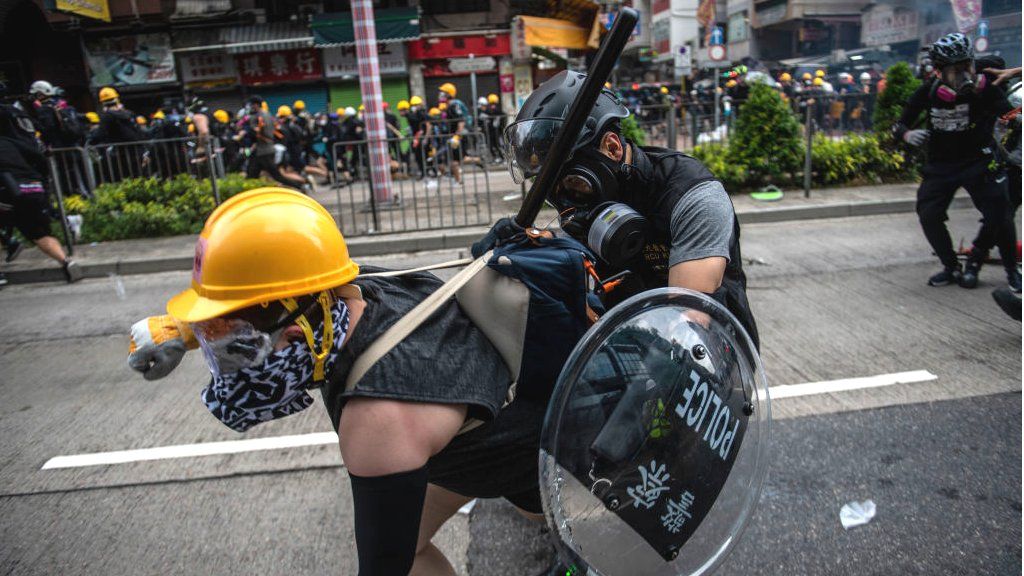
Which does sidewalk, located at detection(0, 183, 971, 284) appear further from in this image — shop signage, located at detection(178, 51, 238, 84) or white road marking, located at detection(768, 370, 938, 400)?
shop signage, located at detection(178, 51, 238, 84)

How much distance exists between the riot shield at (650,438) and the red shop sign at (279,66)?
82.1ft

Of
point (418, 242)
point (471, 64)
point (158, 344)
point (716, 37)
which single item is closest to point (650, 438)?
point (158, 344)

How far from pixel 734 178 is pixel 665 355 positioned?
31.5ft

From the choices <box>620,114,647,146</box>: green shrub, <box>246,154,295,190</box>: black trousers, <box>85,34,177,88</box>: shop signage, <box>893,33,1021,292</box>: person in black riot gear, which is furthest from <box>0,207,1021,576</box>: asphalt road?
<box>85,34,177,88</box>: shop signage

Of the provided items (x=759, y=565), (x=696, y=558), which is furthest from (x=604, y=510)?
(x=759, y=565)

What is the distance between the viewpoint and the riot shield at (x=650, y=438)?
139cm

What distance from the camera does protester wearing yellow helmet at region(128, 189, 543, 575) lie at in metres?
1.37

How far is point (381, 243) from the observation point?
8.86 metres

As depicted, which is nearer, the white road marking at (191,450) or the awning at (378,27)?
the white road marking at (191,450)

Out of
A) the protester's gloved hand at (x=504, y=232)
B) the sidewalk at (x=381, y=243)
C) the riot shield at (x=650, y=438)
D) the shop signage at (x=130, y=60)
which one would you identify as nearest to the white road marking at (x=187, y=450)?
the protester's gloved hand at (x=504, y=232)

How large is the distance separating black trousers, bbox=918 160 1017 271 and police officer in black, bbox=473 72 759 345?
4343 millimetres

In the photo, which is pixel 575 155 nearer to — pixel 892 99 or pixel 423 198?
pixel 423 198

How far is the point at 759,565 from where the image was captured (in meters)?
2.49

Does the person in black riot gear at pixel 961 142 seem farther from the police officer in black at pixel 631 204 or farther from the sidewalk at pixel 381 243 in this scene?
the police officer in black at pixel 631 204
